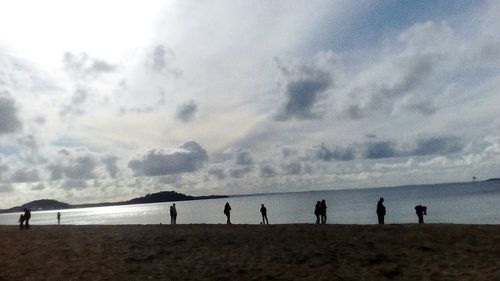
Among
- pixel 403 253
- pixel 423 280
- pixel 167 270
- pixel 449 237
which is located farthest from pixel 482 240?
pixel 167 270

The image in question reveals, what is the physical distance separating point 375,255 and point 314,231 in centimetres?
735

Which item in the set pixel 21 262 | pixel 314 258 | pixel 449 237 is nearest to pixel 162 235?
pixel 21 262

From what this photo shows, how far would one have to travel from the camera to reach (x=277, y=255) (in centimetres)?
2206

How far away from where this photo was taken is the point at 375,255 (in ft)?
67.6

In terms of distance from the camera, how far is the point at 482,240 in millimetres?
21750

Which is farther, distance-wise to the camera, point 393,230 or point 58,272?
point 393,230

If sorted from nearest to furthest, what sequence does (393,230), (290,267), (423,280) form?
(423,280) → (290,267) → (393,230)

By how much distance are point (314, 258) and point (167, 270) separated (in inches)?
268

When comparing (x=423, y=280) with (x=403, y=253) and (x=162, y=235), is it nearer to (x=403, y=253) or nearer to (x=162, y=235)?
(x=403, y=253)

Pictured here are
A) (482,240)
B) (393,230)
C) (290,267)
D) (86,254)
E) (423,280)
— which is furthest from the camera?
(393,230)

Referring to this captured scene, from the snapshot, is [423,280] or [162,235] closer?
[423,280]

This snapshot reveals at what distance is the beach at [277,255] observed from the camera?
18.5 m

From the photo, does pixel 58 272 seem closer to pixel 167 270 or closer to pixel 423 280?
pixel 167 270

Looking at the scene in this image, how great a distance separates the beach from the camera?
1852cm
